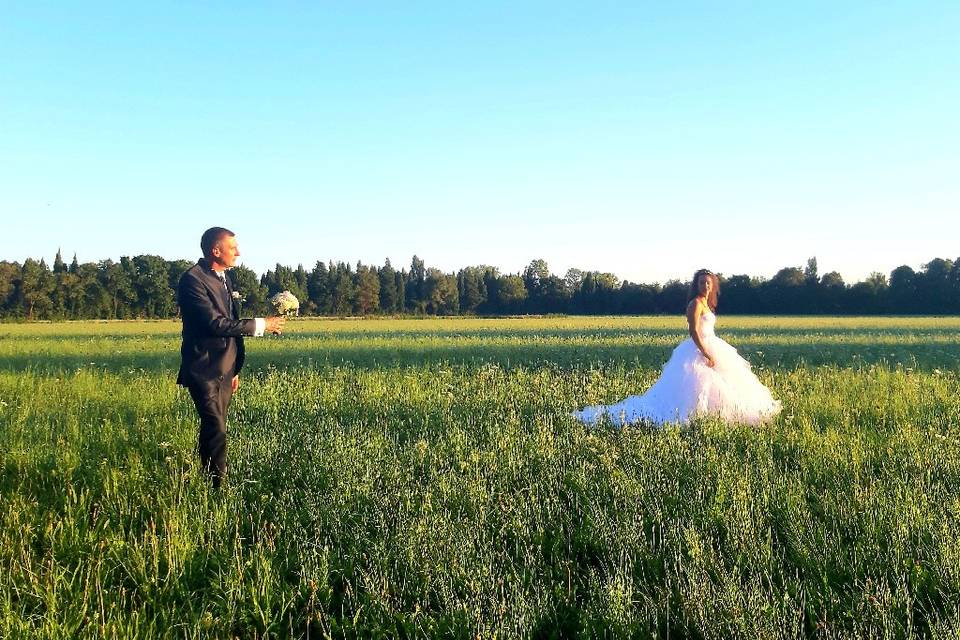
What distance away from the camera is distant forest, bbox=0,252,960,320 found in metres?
90.4

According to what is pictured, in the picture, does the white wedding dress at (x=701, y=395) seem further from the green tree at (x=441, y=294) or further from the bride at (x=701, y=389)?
the green tree at (x=441, y=294)

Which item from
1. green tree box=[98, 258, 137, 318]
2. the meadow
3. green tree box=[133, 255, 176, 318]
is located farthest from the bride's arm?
green tree box=[98, 258, 137, 318]

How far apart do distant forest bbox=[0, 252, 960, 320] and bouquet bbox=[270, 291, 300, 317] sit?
75363mm

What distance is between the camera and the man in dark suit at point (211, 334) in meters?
5.41

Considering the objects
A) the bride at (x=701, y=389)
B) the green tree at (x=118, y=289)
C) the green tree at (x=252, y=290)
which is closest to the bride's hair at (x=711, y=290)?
the bride at (x=701, y=389)

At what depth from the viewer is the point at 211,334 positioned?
5406mm

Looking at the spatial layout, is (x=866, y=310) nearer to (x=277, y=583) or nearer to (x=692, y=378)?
(x=692, y=378)

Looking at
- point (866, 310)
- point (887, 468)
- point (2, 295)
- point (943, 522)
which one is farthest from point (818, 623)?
point (2, 295)

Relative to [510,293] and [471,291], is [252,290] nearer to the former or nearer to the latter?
[471,291]

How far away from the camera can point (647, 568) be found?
3854mm

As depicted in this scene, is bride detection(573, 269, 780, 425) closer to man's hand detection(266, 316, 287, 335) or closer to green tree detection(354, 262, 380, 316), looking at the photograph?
man's hand detection(266, 316, 287, 335)

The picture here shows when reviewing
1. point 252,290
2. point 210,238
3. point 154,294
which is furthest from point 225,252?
point 154,294

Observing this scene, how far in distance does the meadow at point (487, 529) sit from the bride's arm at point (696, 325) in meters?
1.33

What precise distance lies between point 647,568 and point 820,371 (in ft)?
40.3
